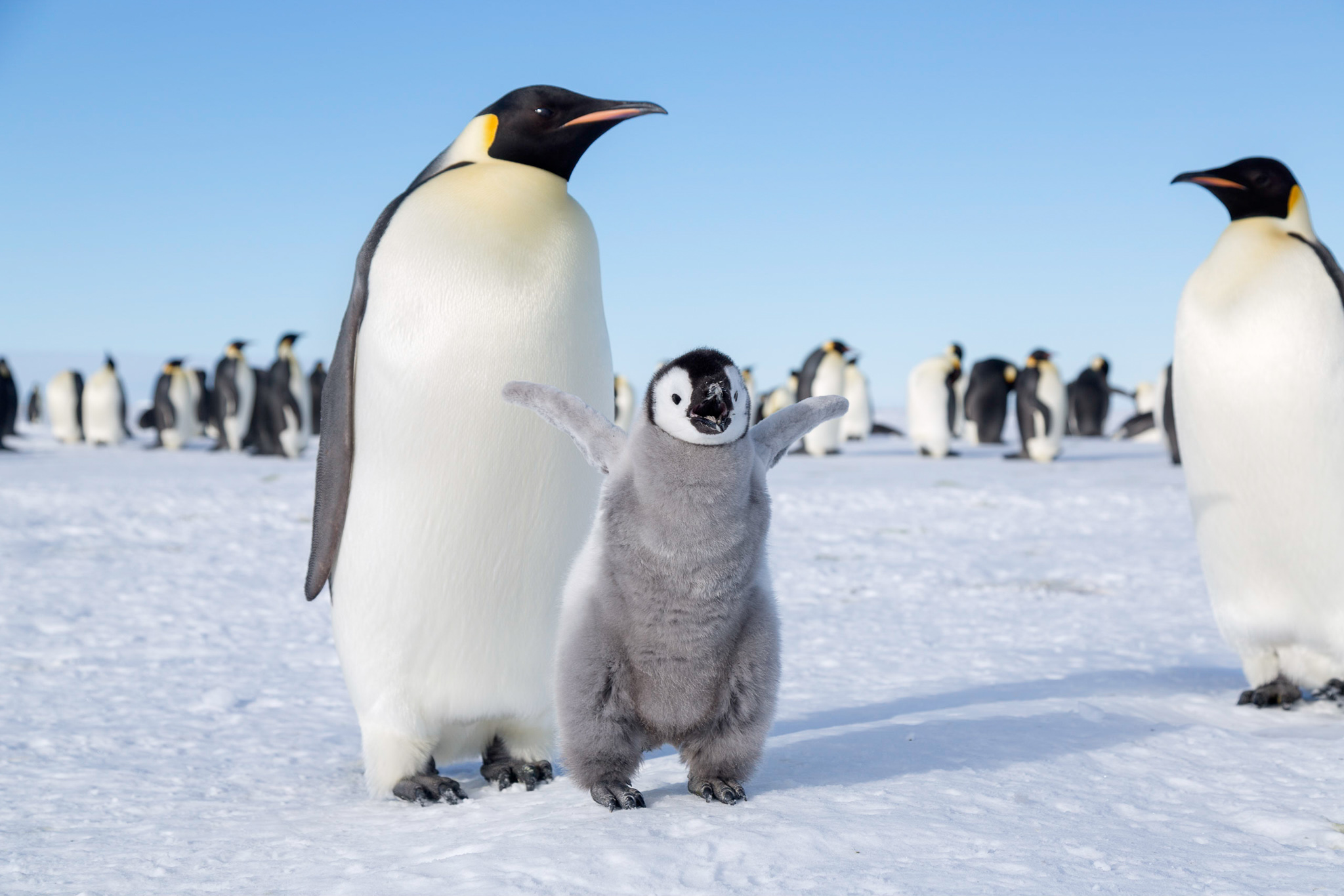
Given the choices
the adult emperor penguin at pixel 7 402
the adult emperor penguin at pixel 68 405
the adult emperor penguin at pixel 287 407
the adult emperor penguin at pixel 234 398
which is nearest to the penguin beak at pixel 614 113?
the adult emperor penguin at pixel 287 407

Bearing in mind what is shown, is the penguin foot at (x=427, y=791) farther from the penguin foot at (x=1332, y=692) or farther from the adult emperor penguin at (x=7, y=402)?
the adult emperor penguin at (x=7, y=402)

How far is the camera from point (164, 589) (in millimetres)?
5703

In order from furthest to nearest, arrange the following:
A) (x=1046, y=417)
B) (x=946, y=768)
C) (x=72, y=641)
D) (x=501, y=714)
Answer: (x=1046, y=417), (x=72, y=641), (x=501, y=714), (x=946, y=768)

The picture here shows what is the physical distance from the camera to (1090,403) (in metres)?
24.2

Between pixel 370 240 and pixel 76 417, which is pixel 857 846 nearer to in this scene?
pixel 370 240

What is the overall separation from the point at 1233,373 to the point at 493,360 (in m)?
2.60

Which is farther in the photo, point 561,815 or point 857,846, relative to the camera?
point 561,815

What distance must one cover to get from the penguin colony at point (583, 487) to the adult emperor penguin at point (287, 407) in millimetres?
13969

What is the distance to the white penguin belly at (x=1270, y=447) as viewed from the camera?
359 centimetres

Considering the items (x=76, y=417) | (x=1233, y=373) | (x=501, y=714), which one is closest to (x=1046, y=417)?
(x=1233, y=373)

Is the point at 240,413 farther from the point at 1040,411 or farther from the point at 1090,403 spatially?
the point at 1090,403

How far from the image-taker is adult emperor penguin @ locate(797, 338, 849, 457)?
57.1 feet

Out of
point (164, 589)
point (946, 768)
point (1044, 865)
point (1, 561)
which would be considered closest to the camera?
point (1044, 865)

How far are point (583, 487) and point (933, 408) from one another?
13.9m
